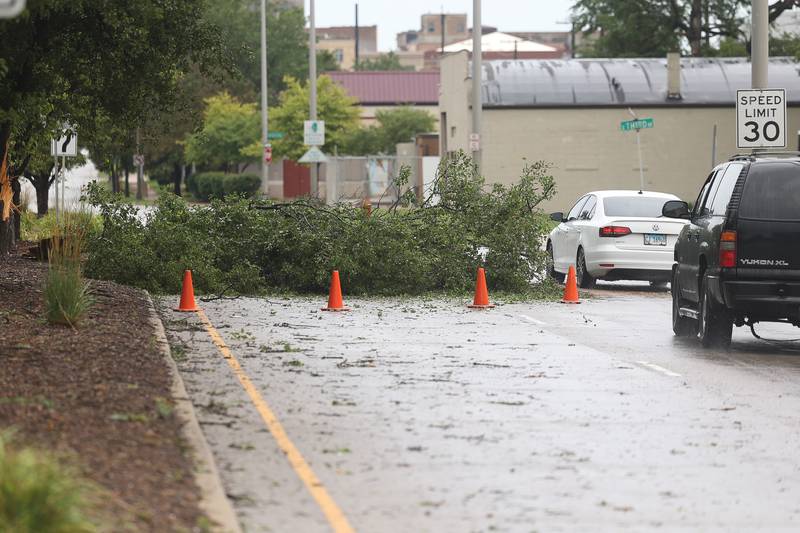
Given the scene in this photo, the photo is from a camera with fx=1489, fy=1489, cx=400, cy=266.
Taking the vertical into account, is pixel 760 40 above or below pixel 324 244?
above

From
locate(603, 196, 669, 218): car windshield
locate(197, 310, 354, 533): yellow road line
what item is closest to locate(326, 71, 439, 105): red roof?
locate(603, 196, 669, 218): car windshield

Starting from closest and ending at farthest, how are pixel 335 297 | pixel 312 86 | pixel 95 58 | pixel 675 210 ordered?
pixel 675 210, pixel 95 58, pixel 335 297, pixel 312 86

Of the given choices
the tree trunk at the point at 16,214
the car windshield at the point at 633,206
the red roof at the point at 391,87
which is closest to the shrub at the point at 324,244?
the car windshield at the point at 633,206

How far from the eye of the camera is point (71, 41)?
60.6ft

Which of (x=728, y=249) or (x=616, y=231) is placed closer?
(x=728, y=249)

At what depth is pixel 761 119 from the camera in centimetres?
2052

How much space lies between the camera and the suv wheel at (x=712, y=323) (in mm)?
15609

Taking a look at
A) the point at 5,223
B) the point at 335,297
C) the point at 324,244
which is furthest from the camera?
the point at 5,223

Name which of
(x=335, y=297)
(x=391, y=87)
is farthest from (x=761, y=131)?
(x=391, y=87)

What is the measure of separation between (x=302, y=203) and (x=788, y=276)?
999cm

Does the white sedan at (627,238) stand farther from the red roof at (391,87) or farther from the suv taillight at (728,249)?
the red roof at (391,87)

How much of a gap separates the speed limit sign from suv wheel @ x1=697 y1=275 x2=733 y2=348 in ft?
16.8

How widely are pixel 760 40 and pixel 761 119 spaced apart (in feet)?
3.87

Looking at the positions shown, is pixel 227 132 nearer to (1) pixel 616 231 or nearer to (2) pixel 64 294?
(1) pixel 616 231
